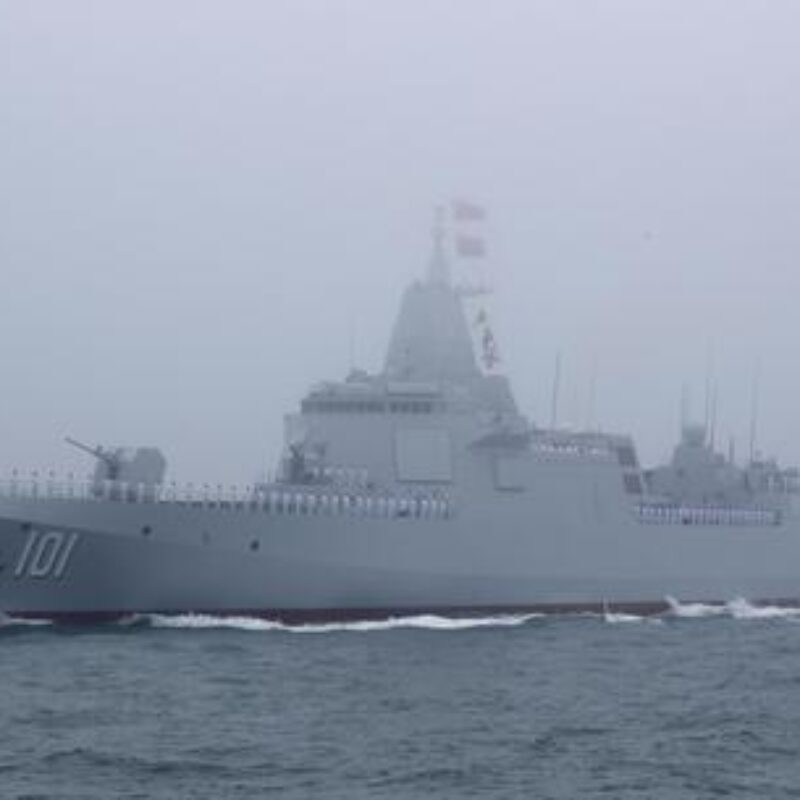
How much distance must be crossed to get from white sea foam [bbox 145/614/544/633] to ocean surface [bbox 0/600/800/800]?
0.10 metres

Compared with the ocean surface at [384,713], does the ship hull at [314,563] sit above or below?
above

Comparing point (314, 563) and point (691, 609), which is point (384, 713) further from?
point (691, 609)

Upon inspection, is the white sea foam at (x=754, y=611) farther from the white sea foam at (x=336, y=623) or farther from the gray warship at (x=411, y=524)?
the white sea foam at (x=336, y=623)

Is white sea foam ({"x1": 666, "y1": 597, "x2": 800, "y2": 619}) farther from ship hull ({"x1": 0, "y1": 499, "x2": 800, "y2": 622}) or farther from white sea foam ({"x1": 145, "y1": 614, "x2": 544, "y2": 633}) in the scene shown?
white sea foam ({"x1": 145, "y1": 614, "x2": 544, "y2": 633})

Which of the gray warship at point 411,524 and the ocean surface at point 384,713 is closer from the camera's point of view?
the ocean surface at point 384,713

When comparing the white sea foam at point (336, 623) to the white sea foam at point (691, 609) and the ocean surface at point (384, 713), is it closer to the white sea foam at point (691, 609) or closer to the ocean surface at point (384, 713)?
the ocean surface at point (384, 713)

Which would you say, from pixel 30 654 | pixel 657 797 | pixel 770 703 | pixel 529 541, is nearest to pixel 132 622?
pixel 30 654

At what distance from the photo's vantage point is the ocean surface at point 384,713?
19141 millimetres

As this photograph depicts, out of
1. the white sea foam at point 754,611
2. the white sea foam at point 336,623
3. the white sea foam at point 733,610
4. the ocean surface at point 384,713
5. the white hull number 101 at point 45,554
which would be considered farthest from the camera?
the white sea foam at point 754,611

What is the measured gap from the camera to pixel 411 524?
37375 mm

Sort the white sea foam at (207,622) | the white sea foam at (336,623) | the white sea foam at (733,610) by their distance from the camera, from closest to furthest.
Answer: the white sea foam at (207,622)
the white sea foam at (336,623)
the white sea foam at (733,610)

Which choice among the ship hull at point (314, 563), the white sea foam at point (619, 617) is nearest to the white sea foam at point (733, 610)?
the ship hull at point (314, 563)

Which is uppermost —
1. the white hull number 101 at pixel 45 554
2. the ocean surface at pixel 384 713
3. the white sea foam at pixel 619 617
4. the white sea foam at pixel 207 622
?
the white hull number 101 at pixel 45 554

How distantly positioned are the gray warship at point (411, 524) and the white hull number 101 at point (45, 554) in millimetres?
27
